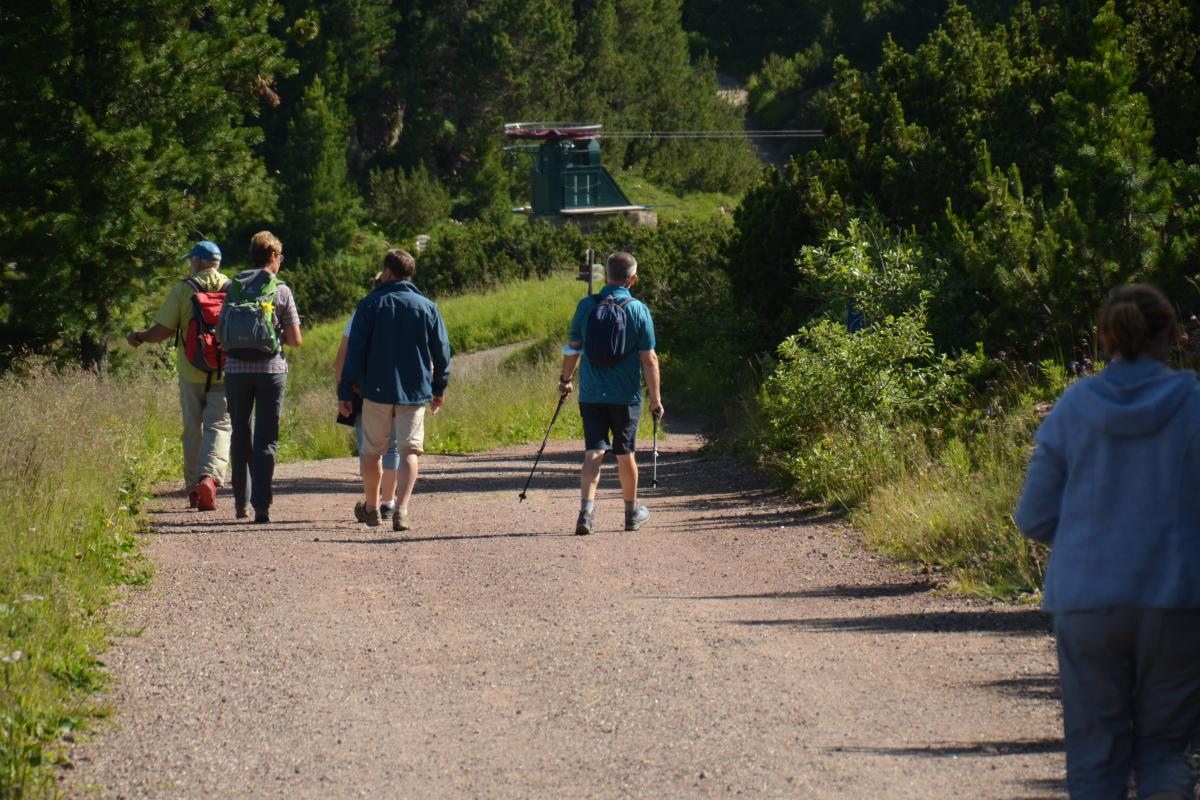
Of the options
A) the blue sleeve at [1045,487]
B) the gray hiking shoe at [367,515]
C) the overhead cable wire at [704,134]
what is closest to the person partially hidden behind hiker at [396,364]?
the gray hiking shoe at [367,515]

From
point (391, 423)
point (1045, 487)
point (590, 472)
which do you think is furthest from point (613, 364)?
point (1045, 487)

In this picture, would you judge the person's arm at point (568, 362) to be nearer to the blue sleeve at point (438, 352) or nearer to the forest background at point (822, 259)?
the blue sleeve at point (438, 352)

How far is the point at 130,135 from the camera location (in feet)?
58.1

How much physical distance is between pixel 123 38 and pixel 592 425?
9.75m

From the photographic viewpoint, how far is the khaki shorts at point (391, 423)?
419 inches

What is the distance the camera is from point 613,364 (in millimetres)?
10617

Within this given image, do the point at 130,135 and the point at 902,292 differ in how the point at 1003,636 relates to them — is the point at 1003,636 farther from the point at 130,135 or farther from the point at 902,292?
the point at 130,135

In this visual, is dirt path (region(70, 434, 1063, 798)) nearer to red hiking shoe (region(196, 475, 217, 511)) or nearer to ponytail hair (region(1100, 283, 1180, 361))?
red hiking shoe (region(196, 475, 217, 511))

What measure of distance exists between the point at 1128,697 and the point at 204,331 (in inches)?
316

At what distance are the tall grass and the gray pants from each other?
499 millimetres

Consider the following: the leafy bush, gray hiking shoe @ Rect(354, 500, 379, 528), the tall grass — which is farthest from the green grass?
gray hiking shoe @ Rect(354, 500, 379, 528)

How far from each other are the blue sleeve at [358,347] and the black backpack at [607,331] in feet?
4.66

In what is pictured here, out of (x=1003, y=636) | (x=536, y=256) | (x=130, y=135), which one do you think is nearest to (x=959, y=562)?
(x=1003, y=636)

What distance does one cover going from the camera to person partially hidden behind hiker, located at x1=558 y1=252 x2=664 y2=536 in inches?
416
